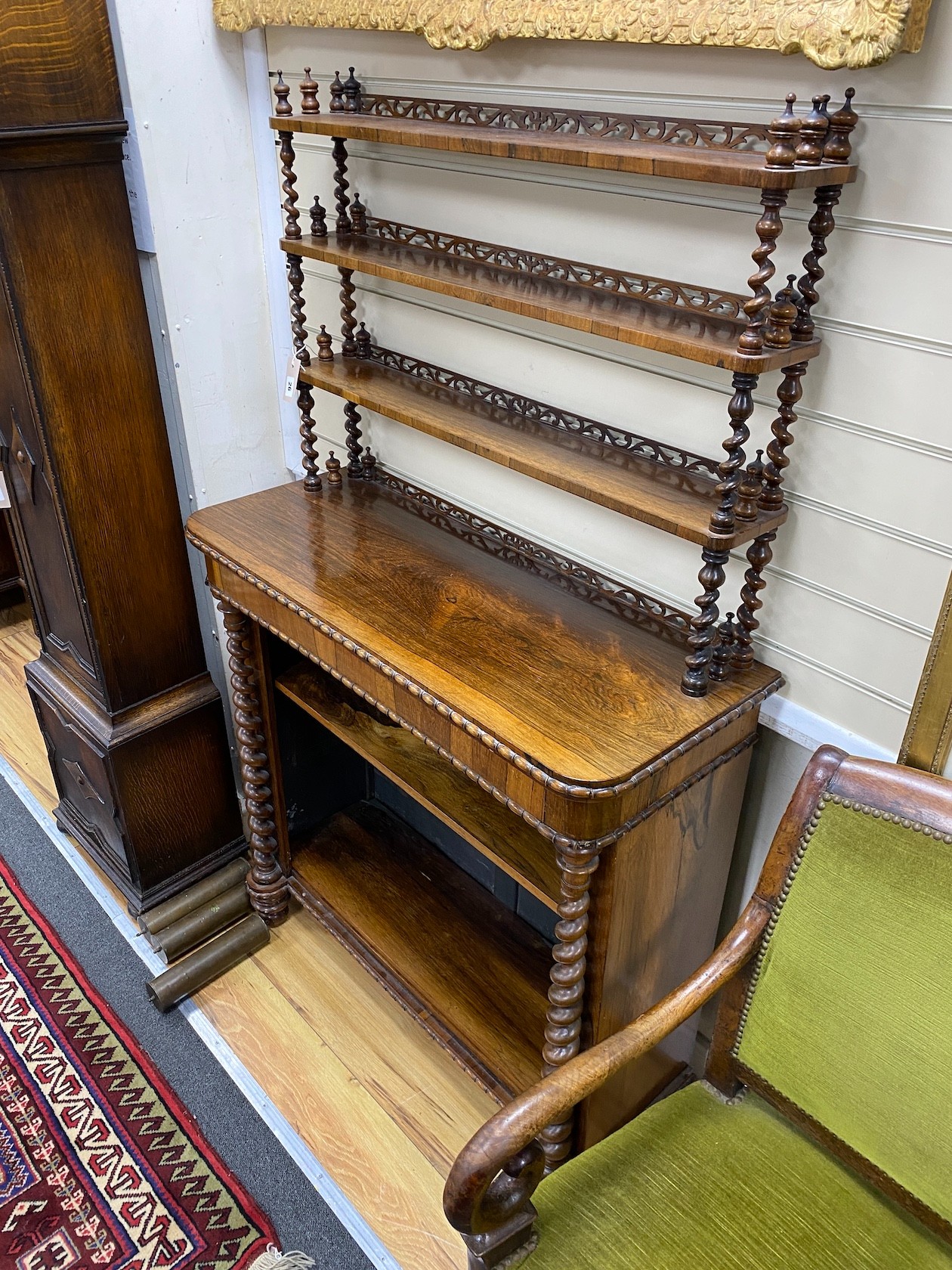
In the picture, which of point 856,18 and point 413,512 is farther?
point 413,512

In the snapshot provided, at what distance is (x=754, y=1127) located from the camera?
1244 millimetres

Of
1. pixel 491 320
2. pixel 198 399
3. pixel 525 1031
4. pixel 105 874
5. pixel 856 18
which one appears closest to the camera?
pixel 856 18

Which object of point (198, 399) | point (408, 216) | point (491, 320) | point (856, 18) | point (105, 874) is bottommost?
point (105, 874)

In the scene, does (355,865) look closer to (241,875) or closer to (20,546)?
(241,875)

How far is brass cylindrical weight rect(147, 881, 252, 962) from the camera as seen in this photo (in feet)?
6.95

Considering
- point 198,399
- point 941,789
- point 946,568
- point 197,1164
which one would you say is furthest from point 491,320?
point 197,1164

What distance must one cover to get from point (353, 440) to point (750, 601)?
3.18ft

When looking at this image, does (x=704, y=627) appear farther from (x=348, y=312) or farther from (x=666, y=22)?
(x=348, y=312)

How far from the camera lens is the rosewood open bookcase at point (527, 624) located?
121 centimetres

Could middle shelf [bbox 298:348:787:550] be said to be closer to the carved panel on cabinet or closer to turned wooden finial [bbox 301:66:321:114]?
turned wooden finial [bbox 301:66:321:114]

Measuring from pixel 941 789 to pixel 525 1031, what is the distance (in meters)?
1.00

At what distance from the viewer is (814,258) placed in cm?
115

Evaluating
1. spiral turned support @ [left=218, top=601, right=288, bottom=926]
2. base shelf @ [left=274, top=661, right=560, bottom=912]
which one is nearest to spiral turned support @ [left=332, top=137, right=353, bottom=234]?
spiral turned support @ [left=218, top=601, right=288, bottom=926]

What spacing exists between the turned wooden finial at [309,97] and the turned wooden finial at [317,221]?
14 cm
